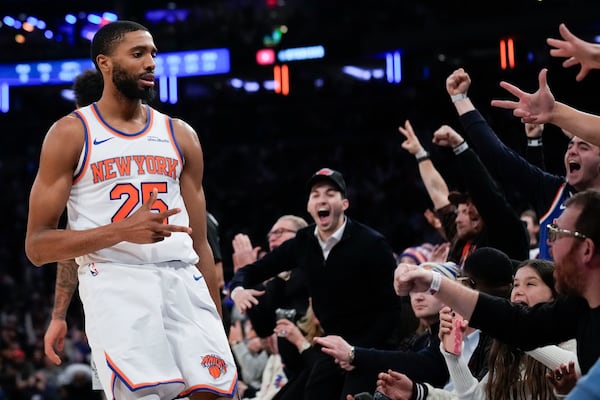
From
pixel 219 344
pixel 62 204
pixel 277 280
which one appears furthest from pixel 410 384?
pixel 277 280

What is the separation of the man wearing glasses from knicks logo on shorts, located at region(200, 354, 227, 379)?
0.84 metres

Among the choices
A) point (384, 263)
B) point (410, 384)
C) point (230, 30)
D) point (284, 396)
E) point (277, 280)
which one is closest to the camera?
point (410, 384)

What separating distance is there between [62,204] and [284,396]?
2.66 m

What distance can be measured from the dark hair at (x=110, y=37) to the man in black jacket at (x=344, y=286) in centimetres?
189

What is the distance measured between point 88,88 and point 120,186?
1.30m

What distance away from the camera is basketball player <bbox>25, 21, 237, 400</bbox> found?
127 inches

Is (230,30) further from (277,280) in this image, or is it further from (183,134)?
(183,134)

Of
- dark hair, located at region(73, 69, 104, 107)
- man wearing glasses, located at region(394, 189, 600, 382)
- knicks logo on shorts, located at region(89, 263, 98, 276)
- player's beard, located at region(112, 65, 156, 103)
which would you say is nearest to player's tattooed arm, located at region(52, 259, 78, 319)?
knicks logo on shorts, located at region(89, 263, 98, 276)

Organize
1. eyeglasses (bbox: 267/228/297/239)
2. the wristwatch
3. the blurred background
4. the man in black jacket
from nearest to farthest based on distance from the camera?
the man in black jacket < the wristwatch < eyeglasses (bbox: 267/228/297/239) < the blurred background

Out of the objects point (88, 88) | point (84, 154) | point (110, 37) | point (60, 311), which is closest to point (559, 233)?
point (84, 154)

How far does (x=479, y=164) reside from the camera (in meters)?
4.63

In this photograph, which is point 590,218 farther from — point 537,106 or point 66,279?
point 66,279

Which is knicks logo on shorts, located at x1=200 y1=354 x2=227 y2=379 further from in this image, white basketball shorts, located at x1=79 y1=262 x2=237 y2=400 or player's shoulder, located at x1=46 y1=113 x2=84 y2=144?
player's shoulder, located at x1=46 y1=113 x2=84 y2=144

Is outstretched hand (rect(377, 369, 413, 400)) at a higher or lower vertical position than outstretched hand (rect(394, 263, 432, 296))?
lower
